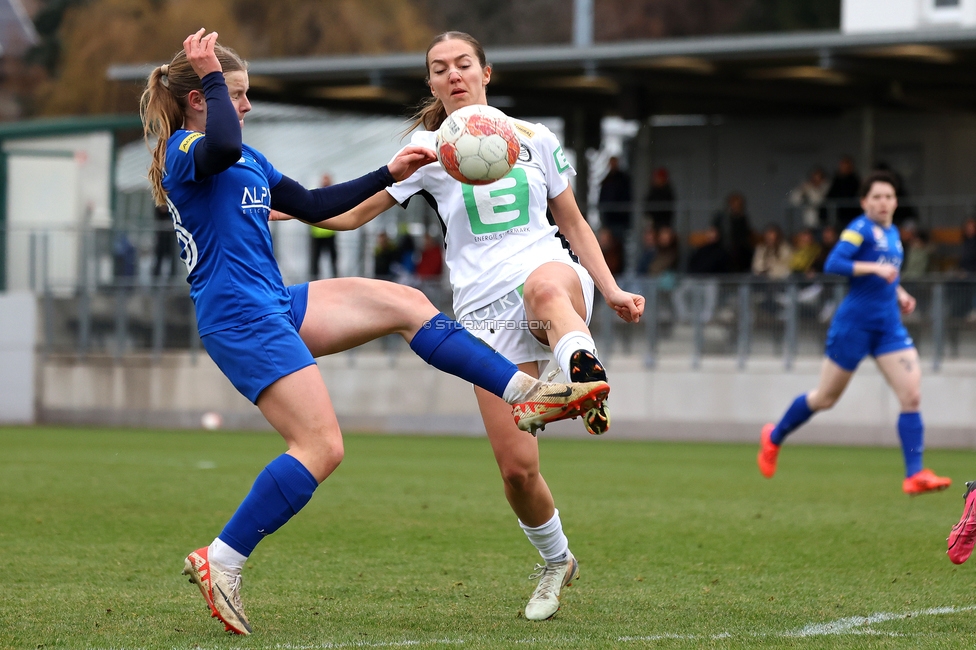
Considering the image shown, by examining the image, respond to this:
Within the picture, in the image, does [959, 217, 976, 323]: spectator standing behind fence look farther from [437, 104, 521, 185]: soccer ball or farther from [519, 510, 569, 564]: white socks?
[437, 104, 521, 185]: soccer ball

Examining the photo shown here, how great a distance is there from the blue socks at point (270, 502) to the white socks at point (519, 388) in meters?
0.73

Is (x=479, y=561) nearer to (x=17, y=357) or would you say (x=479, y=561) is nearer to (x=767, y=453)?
(x=767, y=453)

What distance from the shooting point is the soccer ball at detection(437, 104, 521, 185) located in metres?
5.23

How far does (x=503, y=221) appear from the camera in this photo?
553 cm

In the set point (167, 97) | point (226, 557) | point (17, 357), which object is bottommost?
point (17, 357)

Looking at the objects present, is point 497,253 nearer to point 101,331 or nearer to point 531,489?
point 531,489

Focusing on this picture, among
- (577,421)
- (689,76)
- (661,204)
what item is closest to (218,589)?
(577,421)

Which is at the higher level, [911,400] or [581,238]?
[581,238]

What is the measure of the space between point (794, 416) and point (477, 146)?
6094 millimetres

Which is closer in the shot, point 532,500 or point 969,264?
point 532,500

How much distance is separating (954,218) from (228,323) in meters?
17.2

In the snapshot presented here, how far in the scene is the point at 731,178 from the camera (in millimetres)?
26219

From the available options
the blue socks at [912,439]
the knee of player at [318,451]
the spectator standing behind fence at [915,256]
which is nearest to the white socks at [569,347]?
the knee of player at [318,451]

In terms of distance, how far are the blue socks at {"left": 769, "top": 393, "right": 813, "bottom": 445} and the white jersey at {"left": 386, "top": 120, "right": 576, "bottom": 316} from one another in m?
5.36
